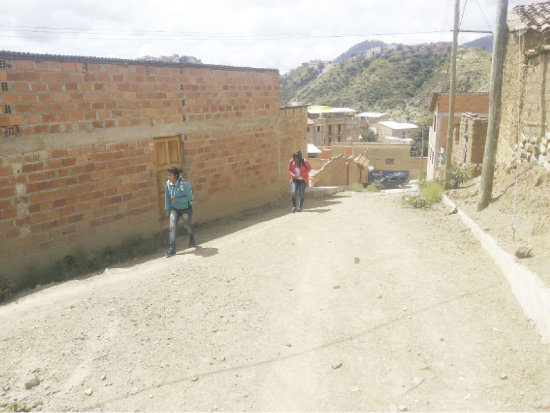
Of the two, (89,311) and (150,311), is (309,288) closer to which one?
(150,311)

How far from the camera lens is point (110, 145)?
773cm

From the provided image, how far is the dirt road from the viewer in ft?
11.3

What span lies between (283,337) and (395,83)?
84.9m

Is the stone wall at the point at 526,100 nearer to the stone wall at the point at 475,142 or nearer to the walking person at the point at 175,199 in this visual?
the stone wall at the point at 475,142

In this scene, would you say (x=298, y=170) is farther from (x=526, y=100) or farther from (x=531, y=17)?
(x=531, y=17)

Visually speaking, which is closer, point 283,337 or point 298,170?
point 283,337

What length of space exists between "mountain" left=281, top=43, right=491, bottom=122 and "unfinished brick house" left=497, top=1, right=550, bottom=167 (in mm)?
57774

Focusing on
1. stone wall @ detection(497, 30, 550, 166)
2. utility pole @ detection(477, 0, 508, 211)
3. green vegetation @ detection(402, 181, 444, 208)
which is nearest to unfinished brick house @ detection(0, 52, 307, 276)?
green vegetation @ detection(402, 181, 444, 208)

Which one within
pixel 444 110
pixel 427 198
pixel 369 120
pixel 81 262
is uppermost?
pixel 444 110

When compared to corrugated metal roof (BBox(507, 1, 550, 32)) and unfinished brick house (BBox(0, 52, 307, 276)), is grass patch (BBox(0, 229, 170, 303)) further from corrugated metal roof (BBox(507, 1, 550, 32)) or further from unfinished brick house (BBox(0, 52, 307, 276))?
corrugated metal roof (BBox(507, 1, 550, 32))

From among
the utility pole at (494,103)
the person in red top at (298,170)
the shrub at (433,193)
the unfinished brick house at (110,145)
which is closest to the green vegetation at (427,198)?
the shrub at (433,193)

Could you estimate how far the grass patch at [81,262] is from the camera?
6386 millimetres

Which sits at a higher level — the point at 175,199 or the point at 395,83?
the point at 395,83

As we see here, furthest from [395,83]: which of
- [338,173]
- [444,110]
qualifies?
[338,173]
